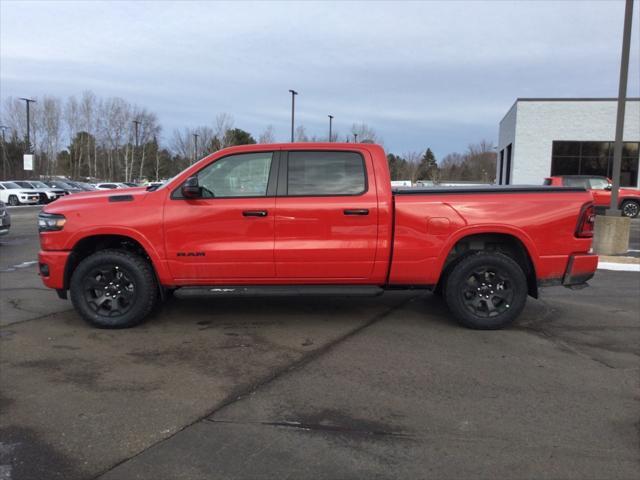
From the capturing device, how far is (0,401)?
3.99 meters

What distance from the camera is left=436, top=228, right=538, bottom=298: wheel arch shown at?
18.8 ft

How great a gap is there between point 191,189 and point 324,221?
139 cm

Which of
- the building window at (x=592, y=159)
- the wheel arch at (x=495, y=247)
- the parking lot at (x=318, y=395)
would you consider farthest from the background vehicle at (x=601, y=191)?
the wheel arch at (x=495, y=247)

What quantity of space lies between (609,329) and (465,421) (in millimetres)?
3209

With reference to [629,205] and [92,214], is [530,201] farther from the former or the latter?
[629,205]

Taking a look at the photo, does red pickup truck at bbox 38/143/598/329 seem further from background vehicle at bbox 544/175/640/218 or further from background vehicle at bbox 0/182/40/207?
background vehicle at bbox 0/182/40/207

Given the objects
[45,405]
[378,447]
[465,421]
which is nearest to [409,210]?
[465,421]

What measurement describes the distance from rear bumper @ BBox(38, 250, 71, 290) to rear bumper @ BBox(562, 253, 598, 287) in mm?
5330

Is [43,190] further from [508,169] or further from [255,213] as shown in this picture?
[255,213]

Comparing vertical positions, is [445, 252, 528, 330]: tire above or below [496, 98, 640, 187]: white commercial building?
below

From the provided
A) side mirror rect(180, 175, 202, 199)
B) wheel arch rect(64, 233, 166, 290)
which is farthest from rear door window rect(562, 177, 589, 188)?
wheel arch rect(64, 233, 166, 290)

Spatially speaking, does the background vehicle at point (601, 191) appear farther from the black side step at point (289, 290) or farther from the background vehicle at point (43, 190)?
the background vehicle at point (43, 190)

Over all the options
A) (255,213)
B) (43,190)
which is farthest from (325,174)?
(43,190)

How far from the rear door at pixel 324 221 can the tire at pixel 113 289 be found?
145 cm
